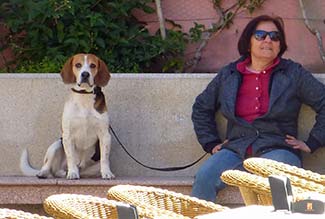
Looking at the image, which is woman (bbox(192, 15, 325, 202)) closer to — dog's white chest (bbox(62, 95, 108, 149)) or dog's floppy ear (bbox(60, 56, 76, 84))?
dog's white chest (bbox(62, 95, 108, 149))

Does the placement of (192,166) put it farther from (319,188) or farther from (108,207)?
(108,207)

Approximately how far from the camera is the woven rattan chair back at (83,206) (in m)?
2.96

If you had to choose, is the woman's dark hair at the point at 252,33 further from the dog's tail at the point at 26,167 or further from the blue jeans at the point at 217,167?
the dog's tail at the point at 26,167

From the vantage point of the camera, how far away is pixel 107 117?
637 cm

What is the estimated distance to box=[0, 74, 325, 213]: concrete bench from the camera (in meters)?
6.70

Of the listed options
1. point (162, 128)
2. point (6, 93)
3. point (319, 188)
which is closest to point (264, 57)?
point (162, 128)

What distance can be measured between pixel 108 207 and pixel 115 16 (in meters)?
4.54

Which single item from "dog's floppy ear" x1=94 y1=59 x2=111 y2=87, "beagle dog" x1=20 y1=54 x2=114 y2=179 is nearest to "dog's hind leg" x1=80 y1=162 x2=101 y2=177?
"beagle dog" x1=20 y1=54 x2=114 y2=179

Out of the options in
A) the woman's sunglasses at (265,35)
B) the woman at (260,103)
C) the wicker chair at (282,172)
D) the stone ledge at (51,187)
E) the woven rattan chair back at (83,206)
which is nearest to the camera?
the woven rattan chair back at (83,206)

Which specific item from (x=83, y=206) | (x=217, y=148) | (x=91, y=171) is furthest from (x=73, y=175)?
(x=83, y=206)

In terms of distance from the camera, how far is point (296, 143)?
6070mm

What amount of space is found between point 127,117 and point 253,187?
3318mm

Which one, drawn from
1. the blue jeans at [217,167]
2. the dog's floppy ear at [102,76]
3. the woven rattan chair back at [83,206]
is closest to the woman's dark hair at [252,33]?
the blue jeans at [217,167]

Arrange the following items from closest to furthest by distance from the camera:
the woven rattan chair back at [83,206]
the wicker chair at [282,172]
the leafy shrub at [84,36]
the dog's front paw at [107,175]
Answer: the woven rattan chair back at [83,206], the wicker chair at [282,172], the dog's front paw at [107,175], the leafy shrub at [84,36]
